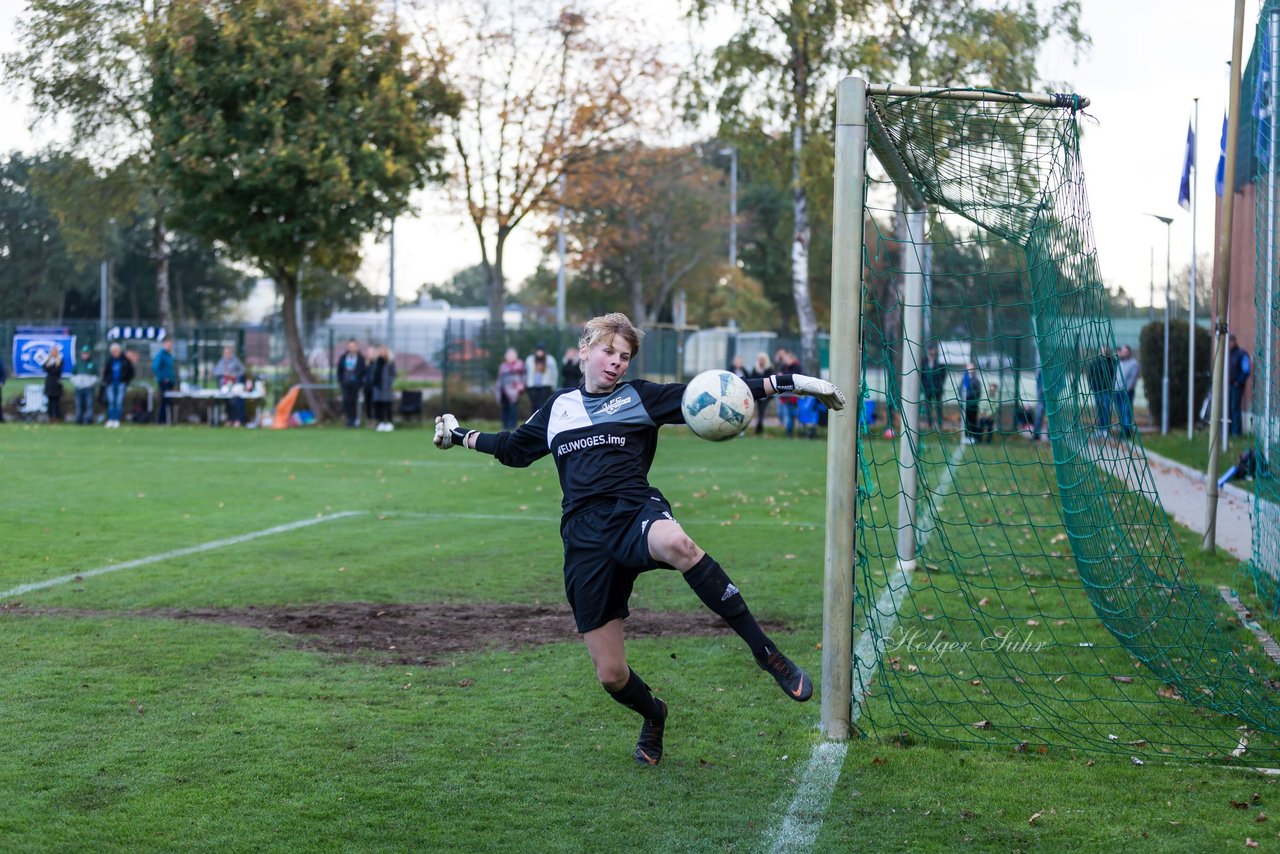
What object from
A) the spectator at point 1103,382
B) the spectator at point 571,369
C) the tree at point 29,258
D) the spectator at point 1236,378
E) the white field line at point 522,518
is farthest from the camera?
the tree at point 29,258

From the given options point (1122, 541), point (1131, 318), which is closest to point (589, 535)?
point (1122, 541)

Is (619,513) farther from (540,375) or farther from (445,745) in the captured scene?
(540,375)

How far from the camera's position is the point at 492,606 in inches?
323

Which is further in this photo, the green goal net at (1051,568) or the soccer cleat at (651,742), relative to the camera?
the green goal net at (1051,568)

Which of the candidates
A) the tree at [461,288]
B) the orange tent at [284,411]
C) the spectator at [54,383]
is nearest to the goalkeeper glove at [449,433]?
the orange tent at [284,411]

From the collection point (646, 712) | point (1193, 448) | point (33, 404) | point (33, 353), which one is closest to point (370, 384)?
point (33, 404)

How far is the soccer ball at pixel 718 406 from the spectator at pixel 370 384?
76.7 feet

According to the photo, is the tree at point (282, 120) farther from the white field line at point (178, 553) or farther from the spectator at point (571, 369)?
the white field line at point (178, 553)

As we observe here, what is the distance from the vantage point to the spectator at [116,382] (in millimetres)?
27266

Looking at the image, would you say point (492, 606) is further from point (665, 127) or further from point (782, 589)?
point (665, 127)

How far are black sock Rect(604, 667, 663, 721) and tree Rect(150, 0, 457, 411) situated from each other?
23.1 meters

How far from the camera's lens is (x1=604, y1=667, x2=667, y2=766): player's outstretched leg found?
498cm

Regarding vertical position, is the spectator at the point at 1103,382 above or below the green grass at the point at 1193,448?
above

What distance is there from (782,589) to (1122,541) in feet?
7.58
